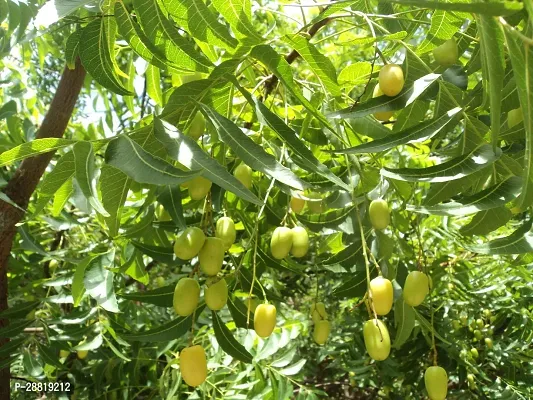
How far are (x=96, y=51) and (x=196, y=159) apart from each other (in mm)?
314

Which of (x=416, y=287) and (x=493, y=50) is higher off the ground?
(x=493, y=50)

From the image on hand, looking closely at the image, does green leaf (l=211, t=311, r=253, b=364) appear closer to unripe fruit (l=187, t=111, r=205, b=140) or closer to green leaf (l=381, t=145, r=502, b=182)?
unripe fruit (l=187, t=111, r=205, b=140)

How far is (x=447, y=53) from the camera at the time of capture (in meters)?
0.84

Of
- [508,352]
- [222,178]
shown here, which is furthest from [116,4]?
[508,352]

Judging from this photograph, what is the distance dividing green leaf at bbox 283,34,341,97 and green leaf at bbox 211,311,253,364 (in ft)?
1.41

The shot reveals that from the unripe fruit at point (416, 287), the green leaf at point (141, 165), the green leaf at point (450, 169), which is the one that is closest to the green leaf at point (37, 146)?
the green leaf at point (141, 165)

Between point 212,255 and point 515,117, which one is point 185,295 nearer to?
point 212,255

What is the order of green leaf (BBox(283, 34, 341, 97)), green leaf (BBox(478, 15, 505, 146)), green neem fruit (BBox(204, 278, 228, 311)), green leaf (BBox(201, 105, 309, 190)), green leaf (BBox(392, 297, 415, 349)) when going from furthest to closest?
green leaf (BBox(392, 297, 415, 349)) → green neem fruit (BBox(204, 278, 228, 311)) → green leaf (BBox(283, 34, 341, 97)) → green leaf (BBox(201, 105, 309, 190)) → green leaf (BBox(478, 15, 505, 146))

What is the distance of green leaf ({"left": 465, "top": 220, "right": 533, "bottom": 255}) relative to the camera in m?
0.74

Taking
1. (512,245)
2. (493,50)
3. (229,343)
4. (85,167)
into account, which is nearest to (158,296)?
(229,343)

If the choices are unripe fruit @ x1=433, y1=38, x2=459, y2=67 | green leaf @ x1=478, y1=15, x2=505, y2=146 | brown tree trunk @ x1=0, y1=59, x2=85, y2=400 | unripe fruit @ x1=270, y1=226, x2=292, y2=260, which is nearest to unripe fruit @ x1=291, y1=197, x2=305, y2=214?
unripe fruit @ x1=270, y1=226, x2=292, y2=260

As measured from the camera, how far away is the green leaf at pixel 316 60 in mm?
773

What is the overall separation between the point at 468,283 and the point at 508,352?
0.29 meters

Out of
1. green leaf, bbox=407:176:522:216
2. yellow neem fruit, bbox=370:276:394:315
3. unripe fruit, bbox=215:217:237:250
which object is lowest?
yellow neem fruit, bbox=370:276:394:315
